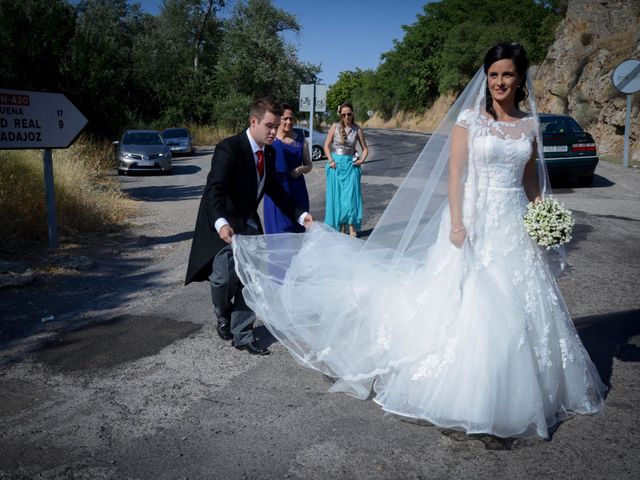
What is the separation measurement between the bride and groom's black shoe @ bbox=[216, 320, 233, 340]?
61 centimetres

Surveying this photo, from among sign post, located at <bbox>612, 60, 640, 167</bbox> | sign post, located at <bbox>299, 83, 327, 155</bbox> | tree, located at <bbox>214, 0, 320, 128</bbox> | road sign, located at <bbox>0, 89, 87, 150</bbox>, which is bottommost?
road sign, located at <bbox>0, 89, 87, 150</bbox>

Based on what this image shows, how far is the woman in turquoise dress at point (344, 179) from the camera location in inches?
348

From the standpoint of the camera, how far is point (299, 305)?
4180 mm

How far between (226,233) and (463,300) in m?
1.82

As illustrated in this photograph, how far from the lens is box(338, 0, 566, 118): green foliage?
2044 inches

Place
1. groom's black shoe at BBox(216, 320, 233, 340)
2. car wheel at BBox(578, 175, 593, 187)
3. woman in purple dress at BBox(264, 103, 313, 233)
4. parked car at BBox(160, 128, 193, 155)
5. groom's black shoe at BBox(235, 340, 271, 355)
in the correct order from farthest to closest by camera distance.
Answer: parked car at BBox(160, 128, 193, 155), car wheel at BBox(578, 175, 593, 187), woman in purple dress at BBox(264, 103, 313, 233), groom's black shoe at BBox(216, 320, 233, 340), groom's black shoe at BBox(235, 340, 271, 355)

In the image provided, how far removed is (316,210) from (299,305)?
7.72 meters

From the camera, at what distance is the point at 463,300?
11.2 feet

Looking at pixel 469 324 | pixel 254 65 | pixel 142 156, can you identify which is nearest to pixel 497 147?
pixel 469 324

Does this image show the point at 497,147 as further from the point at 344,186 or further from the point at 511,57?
the point at 344,186

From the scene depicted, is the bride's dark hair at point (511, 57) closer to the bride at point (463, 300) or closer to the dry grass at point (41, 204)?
the bride at point (463, 300)

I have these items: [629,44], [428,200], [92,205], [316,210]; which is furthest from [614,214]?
[629,44]

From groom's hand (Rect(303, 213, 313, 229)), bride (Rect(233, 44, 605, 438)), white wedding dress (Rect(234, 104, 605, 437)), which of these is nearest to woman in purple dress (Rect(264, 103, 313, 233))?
groom's hand (Rect(303, 213, 313, 229))

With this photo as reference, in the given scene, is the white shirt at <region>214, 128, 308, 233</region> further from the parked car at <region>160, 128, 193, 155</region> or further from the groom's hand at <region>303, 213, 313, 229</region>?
the parked car at <region>160, 128, 193, 155</region>
